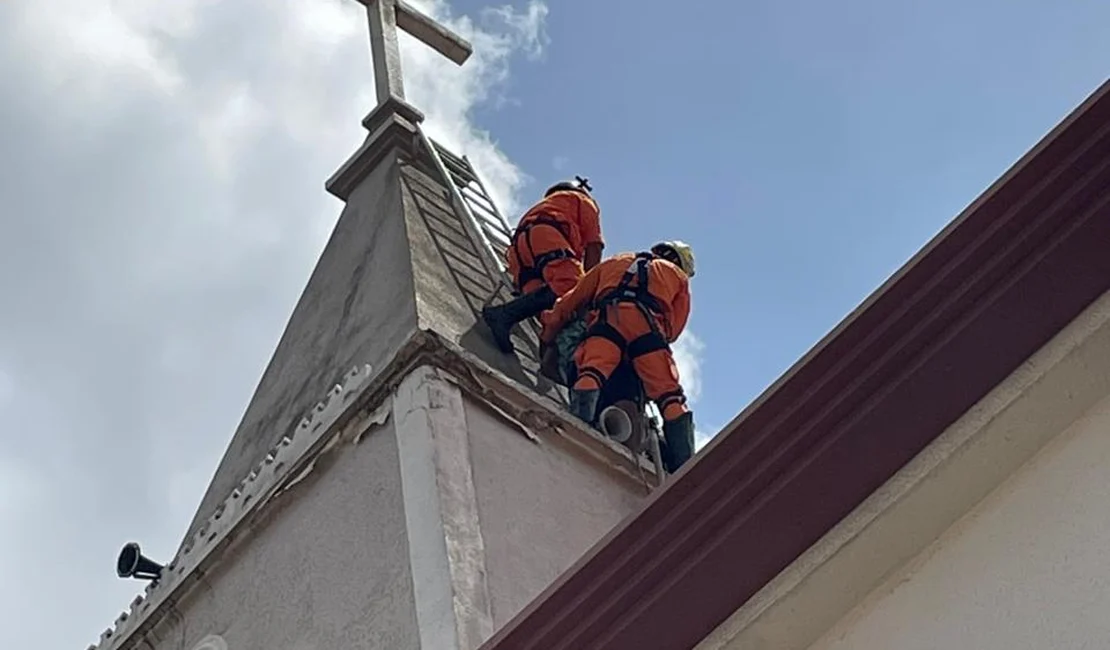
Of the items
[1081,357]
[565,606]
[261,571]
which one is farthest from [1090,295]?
[261,571]

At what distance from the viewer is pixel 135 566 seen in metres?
8.45

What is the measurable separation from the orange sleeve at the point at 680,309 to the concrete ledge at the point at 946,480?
18.2 ft

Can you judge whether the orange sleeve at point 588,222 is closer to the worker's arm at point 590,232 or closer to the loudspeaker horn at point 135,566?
the worker's arm at point 590,232

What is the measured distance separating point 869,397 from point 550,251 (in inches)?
238

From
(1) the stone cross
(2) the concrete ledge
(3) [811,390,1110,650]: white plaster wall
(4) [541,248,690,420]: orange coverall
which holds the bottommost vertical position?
(3) [811,390,1110,650]: white plaster wall

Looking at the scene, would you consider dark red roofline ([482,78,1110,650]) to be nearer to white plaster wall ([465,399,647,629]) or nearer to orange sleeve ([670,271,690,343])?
white plaster wall ([465,399,647,629])

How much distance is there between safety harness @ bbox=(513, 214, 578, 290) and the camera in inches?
373

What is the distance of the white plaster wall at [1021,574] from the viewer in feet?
10.5

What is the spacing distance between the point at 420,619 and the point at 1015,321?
3260 mm

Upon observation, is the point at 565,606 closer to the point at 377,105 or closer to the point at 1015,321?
the point at 1015,321

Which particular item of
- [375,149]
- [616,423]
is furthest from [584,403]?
[375,149]

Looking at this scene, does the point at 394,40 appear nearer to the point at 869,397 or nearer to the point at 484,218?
the point at 484,218

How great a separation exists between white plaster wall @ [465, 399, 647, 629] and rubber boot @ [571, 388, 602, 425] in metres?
0.40

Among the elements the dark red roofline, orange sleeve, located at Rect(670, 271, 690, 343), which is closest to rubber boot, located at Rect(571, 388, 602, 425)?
orange sleeve, located at Rect(670, 271, 690, 343)
